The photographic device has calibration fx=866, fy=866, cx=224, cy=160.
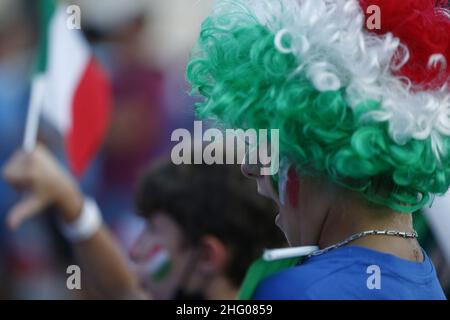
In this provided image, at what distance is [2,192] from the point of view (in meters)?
3.92

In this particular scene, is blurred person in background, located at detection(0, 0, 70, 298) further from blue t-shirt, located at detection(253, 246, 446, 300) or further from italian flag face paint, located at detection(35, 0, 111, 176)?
blue t-shirt, located at detection(253, 246, 446, 300)

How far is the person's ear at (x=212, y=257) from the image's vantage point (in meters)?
2.58

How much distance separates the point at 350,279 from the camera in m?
1.42

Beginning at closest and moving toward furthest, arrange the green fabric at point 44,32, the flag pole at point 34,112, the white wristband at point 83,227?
1. the white wristband at point 83,227
2. the flag pole at point 34,112
3. the green fabric at point 44,32

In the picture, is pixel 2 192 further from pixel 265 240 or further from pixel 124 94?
pixel 265 240

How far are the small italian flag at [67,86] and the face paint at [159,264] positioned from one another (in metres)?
0.88

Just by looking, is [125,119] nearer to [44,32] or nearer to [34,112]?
[44,32]

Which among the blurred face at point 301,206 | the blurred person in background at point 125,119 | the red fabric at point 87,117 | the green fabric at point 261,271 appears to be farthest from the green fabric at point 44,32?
the green fabric at point 261,271

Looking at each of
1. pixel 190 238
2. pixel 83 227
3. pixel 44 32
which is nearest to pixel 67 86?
pixel 44 32

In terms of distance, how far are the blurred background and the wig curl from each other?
2.47 meters

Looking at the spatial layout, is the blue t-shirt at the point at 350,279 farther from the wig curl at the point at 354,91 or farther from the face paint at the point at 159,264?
the face paint at the point at 159,264

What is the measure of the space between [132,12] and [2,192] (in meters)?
1.08
